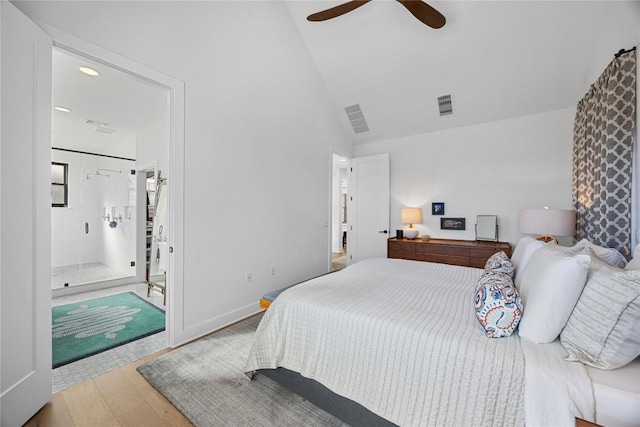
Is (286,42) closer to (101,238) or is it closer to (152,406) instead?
(152,406)

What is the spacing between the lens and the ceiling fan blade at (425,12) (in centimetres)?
207

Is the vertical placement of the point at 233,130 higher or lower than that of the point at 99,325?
higher

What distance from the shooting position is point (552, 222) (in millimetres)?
2766

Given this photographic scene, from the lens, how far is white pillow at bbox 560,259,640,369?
3.05ft

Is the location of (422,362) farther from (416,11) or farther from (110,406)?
(416,11)

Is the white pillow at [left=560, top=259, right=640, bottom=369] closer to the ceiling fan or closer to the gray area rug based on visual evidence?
the gray area rug

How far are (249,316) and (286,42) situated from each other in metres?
3.46

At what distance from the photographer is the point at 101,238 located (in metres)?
4.50

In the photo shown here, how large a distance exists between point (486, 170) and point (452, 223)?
92cm

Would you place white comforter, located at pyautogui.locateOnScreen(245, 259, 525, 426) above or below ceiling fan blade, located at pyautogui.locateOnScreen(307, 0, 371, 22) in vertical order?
below

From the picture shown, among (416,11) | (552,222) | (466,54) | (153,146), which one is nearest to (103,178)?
(153,146)

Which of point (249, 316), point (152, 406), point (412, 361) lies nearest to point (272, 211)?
point (249, 316)

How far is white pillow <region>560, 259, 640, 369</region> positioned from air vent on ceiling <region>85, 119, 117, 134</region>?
542cm

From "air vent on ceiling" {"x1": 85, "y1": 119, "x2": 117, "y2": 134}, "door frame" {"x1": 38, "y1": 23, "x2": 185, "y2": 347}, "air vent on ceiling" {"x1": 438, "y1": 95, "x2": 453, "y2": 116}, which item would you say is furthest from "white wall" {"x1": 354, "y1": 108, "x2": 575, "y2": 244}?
"air vent on ceiling" {"x1": 85, "y1": 119, "x2": 117, "y2": 134}
